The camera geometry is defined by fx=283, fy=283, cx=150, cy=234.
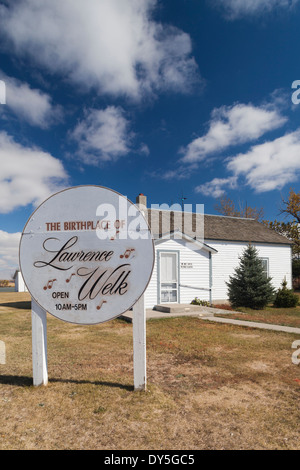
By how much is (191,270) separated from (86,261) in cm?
1115

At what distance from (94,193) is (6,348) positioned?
16.6ft

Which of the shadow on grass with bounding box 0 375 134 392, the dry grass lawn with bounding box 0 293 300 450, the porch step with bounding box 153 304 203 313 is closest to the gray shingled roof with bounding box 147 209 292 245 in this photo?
the porch step with bounding box 153 304 203 313

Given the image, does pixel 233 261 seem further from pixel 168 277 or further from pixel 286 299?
pixel 168 277

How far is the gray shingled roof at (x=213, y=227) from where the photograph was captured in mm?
17250

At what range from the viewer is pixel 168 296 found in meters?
14.5

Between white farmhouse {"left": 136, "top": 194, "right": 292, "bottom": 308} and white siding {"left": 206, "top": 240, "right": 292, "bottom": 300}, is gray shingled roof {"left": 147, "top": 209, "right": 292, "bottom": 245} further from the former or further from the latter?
white siding {"left": 206, "top": 240, "right": 292, "bottom": 300}

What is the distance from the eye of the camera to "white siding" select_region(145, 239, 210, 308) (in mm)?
14766

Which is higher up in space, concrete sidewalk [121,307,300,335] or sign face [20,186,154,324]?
sign face [20,186,154,324]

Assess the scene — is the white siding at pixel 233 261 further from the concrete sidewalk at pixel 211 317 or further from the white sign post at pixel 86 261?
the white sign post at pixel 86 261

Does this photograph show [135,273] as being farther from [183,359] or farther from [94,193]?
[183,359]

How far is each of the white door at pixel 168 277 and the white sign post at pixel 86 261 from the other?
9.75 meters

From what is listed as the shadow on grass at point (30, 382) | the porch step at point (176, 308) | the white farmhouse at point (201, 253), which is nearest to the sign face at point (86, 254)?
the shadow on grass at point (30, 382)

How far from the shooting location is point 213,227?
769 inches
